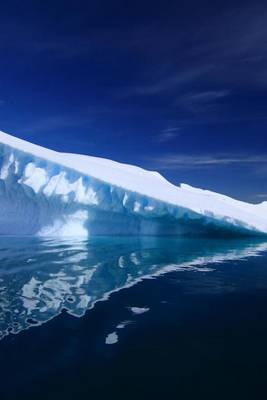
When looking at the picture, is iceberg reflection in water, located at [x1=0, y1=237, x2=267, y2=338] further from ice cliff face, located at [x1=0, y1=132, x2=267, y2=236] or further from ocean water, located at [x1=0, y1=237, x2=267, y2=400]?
ice cliff face, located at [x1=0, y1=132, x2=267, y2=236]

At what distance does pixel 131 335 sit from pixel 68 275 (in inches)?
115

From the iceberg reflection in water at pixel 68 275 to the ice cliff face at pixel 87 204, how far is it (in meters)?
3.72

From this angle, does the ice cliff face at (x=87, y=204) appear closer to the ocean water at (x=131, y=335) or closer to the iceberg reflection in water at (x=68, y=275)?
the iceberg reflection in water at (x=68, y=275)

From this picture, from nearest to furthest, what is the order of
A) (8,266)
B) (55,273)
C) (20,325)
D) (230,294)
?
(20,325) → (230,294) → (55,273) → (8,266)

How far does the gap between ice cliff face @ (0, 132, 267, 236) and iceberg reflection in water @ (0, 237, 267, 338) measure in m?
Answer: 3.72

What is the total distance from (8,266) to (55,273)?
1.22 meters

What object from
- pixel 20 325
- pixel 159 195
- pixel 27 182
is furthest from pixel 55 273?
pixel 27 182

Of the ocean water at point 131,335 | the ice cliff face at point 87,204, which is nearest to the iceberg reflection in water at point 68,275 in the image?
the ocean water at point 131,335

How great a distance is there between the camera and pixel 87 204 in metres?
14.5

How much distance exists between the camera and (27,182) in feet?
46.0

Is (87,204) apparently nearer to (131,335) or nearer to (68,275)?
(68,275)

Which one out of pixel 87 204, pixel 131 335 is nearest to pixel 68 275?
pixel 131 335

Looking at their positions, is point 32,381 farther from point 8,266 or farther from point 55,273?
point 8,266

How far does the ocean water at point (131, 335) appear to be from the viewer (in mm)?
2434
